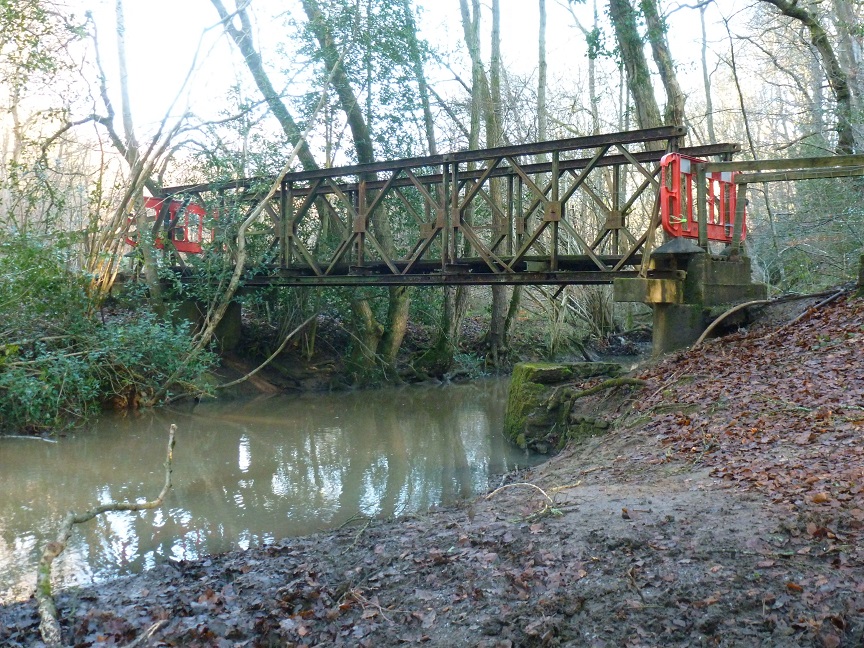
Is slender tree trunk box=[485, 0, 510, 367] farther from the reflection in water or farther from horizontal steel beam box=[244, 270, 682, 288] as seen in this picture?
horizontal steel beam box=[244, 270, 682, 288]

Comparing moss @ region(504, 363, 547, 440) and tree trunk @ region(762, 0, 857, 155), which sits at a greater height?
tree trunk @ region(762, 0, 857, 155)

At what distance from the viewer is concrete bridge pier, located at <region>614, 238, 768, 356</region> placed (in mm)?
10258

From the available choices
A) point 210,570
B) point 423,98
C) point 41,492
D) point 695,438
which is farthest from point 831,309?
point 423,98

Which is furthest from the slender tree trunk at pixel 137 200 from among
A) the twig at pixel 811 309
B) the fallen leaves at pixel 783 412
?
the twig at pixel 811 309

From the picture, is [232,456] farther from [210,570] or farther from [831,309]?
[831,309]

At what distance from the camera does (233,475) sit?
1014 cm

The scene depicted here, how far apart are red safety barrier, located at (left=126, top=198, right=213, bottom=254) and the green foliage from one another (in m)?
2.48

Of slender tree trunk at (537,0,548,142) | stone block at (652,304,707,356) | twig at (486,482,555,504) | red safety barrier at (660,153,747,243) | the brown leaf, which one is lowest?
twig at (486,482,555,504)

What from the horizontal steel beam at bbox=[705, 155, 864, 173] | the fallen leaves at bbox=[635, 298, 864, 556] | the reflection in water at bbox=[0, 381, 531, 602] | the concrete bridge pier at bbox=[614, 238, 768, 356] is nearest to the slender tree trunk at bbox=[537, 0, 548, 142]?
the reflection in water at bbox=[0, 381, 531, 602]

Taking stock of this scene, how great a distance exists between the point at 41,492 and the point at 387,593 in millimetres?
6436

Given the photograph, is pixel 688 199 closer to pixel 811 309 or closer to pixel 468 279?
pixel 811 309

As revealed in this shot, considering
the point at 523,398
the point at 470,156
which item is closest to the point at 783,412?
the point at 523,398

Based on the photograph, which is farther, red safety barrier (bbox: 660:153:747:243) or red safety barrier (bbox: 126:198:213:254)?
red safety barrier (bbox: 126:198:213:254)

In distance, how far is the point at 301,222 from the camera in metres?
17.9
